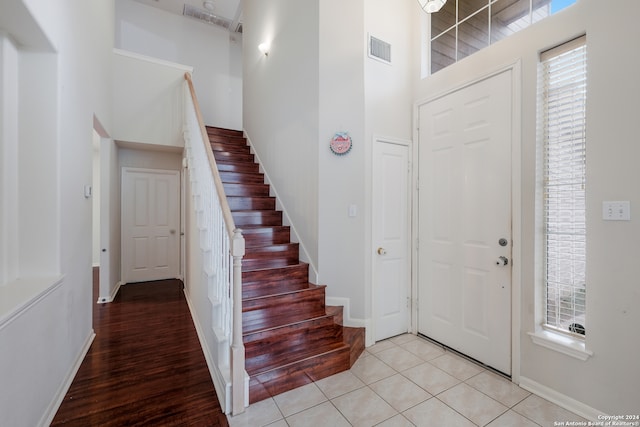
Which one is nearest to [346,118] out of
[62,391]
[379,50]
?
[379,50]

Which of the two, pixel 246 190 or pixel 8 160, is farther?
pixel 246 190

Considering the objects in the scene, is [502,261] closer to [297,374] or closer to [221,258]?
[297,374]

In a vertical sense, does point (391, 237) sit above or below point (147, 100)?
below

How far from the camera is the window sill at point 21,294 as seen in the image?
1.42 m

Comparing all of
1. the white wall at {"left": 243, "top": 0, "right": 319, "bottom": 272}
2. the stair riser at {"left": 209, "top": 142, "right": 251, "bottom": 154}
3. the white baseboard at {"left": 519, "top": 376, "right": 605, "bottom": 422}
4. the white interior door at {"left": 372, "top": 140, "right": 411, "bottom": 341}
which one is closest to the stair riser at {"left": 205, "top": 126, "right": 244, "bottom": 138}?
the stair riser at {"left": 209, "top": 142, "right": 251, "bottom": 154}

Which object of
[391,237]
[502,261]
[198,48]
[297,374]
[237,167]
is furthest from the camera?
[198,48]

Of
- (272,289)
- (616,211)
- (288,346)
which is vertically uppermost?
(616,211)

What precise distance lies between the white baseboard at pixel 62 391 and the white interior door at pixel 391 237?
246 centimetres

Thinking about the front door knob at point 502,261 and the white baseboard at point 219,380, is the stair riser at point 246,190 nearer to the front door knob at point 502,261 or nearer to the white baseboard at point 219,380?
the white baseboard at point 219,380

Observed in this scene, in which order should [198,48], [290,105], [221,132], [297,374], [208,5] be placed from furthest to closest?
[198,48] < [208,5] < [221,132] < [290,105] < [297,374]

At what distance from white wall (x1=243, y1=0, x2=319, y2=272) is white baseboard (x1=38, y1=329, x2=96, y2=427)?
209 centimetres

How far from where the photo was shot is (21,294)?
5.34 ft

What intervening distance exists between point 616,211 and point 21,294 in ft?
11.3

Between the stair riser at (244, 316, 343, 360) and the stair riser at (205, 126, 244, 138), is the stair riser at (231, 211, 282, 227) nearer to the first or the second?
the stair riser at (244, 316, 343, 360)
